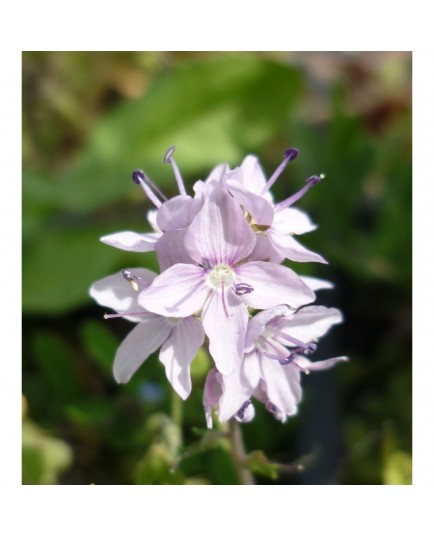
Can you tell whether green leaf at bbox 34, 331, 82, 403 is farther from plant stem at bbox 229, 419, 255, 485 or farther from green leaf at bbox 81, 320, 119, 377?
plant stem at bbox 229, 419, 255, 485

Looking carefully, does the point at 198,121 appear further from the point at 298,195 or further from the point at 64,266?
the point at 298,195

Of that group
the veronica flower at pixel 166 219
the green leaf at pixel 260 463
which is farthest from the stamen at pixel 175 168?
the green leaf at pixel 260 463

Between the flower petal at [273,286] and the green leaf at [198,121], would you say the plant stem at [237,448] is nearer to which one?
the flower petal at [273,286]

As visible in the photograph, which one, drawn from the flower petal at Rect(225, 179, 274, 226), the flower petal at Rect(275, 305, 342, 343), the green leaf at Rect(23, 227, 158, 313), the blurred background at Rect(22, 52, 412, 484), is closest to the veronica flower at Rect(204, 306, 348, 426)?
the flower petal at Rect(275, 305, 342, 343)

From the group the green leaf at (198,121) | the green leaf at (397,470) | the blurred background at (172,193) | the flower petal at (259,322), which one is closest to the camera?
the flower petal at (259,322)

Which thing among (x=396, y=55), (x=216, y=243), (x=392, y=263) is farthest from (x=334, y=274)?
(x=216, y=243)

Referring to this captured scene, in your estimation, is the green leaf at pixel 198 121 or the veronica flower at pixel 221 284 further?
the green leaf at pixel 198 121

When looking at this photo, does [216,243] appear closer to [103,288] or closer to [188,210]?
[188,210]
